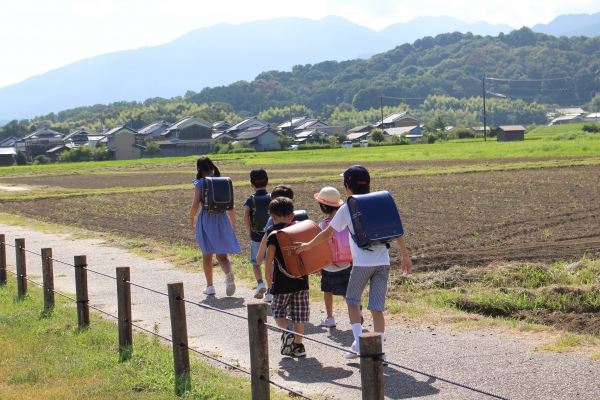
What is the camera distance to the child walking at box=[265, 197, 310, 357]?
566 centimetres

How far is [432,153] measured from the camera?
51.2 meters

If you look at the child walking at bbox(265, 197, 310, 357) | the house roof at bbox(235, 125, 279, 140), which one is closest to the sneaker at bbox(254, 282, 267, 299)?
the child walking at bbox(265, 197, 310, 357)

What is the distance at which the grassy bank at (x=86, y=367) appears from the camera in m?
5.15

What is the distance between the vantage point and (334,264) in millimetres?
6234

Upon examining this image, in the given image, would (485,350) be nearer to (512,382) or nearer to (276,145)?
(512,382)

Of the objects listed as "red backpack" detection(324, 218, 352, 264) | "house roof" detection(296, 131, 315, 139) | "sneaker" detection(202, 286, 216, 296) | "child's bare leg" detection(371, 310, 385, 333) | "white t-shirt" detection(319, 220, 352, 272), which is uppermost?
"house roof" detection(296, 131, 315, 139)

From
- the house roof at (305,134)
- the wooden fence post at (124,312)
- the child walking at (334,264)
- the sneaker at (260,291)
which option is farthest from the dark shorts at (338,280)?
the house roof at (305,134)

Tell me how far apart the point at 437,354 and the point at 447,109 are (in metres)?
189

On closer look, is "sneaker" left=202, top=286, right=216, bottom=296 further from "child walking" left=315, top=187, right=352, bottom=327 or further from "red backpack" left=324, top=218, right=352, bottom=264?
"red backpack" left=324, top=218, right=352, bottom=264

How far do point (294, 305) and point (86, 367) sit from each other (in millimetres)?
1847

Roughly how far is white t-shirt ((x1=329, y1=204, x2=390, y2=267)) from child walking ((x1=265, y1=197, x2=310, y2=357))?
25.4 inches

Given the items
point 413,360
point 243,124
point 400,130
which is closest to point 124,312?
point 413,360

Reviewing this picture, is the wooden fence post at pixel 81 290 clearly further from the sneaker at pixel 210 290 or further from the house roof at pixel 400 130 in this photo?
the house roof at pixel 400 130

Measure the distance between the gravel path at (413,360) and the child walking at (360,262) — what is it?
39 centimetres
